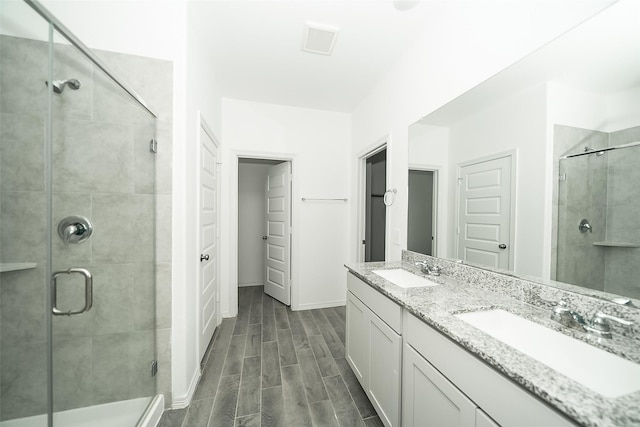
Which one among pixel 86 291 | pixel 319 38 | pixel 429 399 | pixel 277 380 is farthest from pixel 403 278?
pixel 319 38

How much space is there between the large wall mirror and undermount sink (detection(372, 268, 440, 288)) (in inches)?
12.2

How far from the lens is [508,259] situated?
122 cm

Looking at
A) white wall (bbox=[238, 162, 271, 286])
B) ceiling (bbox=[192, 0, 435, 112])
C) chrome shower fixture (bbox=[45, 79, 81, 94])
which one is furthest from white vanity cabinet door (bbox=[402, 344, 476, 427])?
white wall (bbox=[238, 162, 271, 286])

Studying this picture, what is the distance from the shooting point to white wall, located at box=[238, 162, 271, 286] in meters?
4.20

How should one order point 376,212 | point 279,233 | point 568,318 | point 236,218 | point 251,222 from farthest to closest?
point 251,222, point 376,212, point 279,233, point 236,218, point 568,318

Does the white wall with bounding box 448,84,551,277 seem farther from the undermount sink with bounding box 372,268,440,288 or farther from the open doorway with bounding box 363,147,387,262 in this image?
the open doorway with bounding box 363,147,387,262

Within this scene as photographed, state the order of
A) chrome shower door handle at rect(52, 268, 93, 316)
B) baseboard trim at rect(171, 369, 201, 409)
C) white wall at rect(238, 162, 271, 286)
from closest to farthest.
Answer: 1. chrome shower door handle at rect(52, 268, 93, 316)
2. baseboard trim at rect(171, 369, 201, 409)
3. white wall at rect(238, 162, 271, 286)

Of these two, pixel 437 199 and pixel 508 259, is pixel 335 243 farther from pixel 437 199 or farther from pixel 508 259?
pixel 508 259

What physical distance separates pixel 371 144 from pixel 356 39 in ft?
3.41

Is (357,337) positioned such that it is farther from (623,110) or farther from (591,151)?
(623,110)

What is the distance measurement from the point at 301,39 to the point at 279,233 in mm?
2326

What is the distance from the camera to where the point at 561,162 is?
1.00m

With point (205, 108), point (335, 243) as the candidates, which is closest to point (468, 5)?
point (205, 108)

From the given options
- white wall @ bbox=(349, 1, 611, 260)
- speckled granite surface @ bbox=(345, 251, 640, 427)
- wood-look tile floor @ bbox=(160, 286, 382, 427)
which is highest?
white wall @ bbox=(349, 1, 611, 260)
